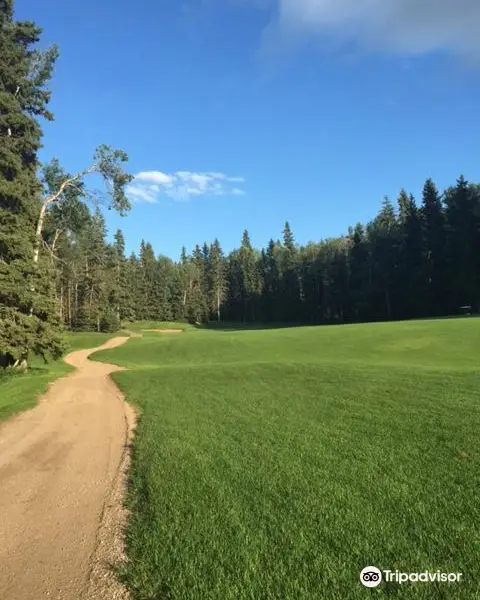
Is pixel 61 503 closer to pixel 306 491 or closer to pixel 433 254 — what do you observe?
pixel 306 491

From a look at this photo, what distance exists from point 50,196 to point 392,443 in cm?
3022

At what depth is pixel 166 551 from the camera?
4871 mm

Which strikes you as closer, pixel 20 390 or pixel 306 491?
pixel 306 491

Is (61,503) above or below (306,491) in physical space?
below

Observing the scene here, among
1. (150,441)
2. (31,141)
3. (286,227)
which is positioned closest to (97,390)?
(150,441)

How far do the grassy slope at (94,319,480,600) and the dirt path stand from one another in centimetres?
37

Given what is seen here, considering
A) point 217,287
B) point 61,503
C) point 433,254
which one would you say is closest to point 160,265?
point 217,287

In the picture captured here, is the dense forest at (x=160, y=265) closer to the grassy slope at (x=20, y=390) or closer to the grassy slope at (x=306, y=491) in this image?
the grassy slope at (x=20, y=390)

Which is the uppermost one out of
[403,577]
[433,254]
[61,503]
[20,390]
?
[433,254]

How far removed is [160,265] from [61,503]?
127280 mm

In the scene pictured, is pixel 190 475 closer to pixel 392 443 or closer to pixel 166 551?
pixel 166 551

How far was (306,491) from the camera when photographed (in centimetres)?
618

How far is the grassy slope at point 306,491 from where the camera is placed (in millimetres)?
4289

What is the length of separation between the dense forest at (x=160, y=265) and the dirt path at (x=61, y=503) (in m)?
13.5
